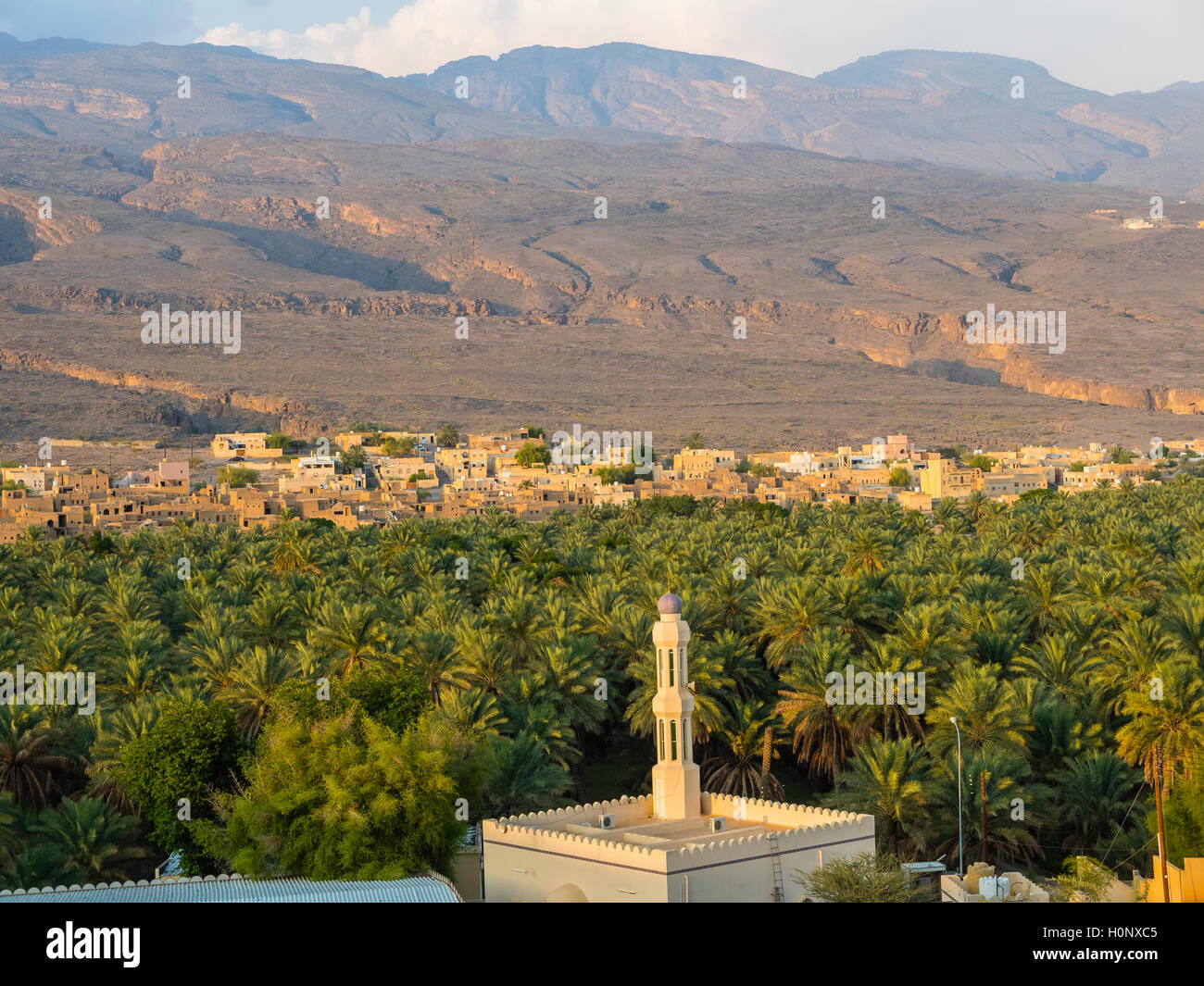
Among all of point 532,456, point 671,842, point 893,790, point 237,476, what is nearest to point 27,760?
point 671,842

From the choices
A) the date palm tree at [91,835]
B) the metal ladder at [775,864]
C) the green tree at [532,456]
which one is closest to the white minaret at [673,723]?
the metal ladder at [775,864]

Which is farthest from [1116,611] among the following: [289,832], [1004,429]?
[1004,429]

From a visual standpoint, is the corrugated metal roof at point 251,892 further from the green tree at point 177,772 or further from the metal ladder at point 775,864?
the green tree at point 177,772

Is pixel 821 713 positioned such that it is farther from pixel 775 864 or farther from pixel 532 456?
pixel 532 456

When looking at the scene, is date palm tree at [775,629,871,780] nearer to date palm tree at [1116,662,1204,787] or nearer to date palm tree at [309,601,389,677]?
date palm tree at [1116,662,1204,787]
